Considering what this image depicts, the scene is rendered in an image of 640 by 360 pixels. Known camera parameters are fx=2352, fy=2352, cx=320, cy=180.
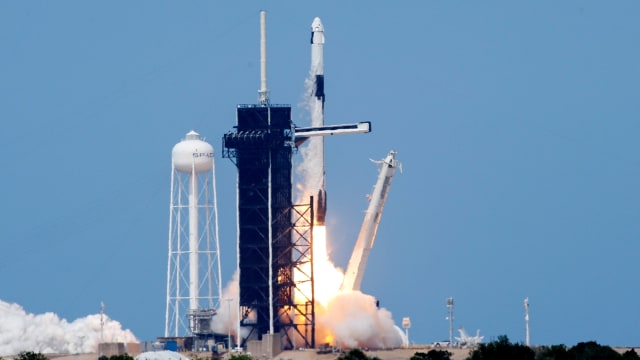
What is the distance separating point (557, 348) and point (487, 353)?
18580mm

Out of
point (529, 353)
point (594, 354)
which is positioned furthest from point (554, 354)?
point (529, 353)

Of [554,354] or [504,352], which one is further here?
[554,354]

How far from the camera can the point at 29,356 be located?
19862 cm

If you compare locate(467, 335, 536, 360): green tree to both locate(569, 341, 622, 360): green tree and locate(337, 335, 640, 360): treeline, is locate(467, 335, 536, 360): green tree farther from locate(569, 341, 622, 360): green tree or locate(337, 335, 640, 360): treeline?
locate(569, 341, 622, 360): green tree

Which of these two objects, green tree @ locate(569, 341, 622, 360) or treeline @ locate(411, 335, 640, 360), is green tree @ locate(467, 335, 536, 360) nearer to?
treeline @ locate(411, 335, 640, 360)

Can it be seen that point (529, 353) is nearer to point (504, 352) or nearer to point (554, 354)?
point (504, 352)

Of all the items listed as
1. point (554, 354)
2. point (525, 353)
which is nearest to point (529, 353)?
point (525, 353)

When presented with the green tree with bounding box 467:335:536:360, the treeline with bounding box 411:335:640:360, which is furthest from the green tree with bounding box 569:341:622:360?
the green tree with bounding box 467:335:536:360

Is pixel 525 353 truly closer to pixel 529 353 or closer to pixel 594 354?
pixel 529 353

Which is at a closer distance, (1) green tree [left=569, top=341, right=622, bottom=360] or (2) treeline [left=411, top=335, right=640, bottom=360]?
(2) treeline [left=411, top=335, right=640, bottom=360]

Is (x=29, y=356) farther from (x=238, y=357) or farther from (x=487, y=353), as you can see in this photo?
(x=487, y=353)

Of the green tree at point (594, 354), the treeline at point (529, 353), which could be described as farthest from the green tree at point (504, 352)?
the green tree at point (594, 354)

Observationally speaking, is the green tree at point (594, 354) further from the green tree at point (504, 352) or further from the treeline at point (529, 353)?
the green tree at point (504, 352)

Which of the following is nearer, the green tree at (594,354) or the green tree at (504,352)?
the green tree at (504,352)
